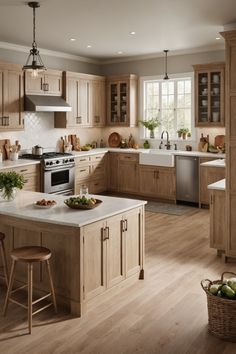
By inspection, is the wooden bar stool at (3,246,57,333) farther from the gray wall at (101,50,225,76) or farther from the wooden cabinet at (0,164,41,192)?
the gray wall at (101,50,225,76)

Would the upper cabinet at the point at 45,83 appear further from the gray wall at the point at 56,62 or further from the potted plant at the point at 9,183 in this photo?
the potted plant at the point at 9,183

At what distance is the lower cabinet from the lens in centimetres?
384

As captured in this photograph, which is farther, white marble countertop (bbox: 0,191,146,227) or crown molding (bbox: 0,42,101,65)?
crown molding (bbox: 0,42,101,65)

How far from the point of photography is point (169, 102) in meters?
9.27

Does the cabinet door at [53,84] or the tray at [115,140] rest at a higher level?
the cabinet door at [53,84]

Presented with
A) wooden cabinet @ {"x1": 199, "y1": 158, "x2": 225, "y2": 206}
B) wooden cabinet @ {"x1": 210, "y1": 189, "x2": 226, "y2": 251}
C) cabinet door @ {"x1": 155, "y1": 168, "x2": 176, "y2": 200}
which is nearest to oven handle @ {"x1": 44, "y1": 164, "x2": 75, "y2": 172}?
cabinet door @ {"x1": 155, "y1": 168, "x2": 176, "y2": 200}

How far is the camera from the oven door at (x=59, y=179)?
7.68 m

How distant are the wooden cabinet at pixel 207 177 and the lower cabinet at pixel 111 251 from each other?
3525mm

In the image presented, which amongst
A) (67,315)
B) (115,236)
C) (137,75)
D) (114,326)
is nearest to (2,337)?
(67,315)

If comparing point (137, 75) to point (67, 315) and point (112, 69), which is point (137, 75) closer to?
point (112, 69)

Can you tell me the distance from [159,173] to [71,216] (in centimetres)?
497

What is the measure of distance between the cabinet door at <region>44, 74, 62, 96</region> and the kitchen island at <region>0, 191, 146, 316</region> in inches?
162

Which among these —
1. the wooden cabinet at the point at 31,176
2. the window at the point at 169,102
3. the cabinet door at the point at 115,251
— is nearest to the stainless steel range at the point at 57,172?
the wooden cabinet at the point at 31,176

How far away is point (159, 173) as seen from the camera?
28.4ft
